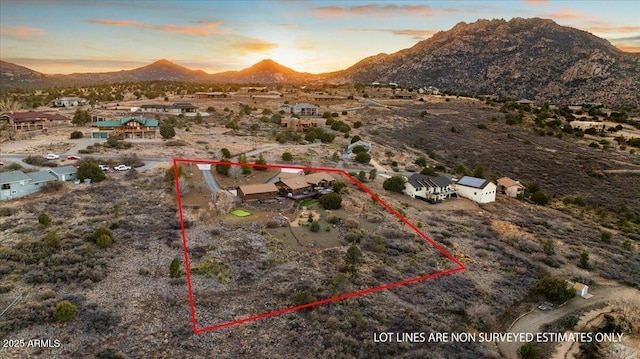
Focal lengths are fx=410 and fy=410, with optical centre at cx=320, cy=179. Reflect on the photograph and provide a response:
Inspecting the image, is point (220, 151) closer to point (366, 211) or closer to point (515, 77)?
point (366, 211)

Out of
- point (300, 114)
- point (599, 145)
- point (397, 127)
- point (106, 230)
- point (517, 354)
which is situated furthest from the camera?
point (300, 114)

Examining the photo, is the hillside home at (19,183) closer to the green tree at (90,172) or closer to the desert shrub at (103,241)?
the green tree at (90,172)

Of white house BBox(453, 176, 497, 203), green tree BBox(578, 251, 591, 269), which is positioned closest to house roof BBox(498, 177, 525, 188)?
white house BBox(453, 176, 497, 203)

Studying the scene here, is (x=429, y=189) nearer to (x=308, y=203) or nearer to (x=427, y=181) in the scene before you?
(x=427, y=181)

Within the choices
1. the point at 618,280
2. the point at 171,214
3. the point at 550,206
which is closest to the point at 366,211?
the point at 171,214

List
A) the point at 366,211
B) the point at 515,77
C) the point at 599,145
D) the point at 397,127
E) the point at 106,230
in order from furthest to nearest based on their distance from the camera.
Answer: the point at 515,77 < the point at 397,127 < the point at 599,145 < the point at 366,211 < the point at 106,230

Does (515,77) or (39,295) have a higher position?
(515,77)

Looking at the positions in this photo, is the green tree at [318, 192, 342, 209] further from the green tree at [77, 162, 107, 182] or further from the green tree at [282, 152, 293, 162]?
the green tree at [77, 162, 107, 182]
